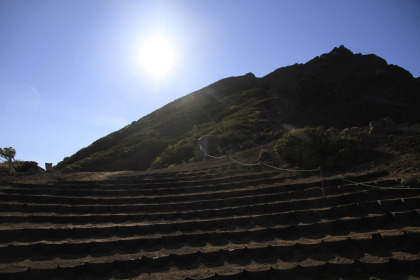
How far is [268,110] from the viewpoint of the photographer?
30016 mm

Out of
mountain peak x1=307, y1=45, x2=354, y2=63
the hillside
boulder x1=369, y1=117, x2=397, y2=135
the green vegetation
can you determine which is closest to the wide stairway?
the hillside

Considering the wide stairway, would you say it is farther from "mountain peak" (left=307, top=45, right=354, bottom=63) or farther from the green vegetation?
"mountain peak" (left=307, top=45, right=354, bottom=63)

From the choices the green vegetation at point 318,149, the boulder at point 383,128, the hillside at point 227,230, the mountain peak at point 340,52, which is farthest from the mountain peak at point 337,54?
the hillside at point 227,230

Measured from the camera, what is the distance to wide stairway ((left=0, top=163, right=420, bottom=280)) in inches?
173

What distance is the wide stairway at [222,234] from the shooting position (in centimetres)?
440

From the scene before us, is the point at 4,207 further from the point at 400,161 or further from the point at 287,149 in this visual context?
the point at 400,161

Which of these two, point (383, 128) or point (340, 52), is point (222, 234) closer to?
point (383, 128)

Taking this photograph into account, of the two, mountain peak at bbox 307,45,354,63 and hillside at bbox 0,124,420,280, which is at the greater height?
mountain peak at bbox 307,45,354,63

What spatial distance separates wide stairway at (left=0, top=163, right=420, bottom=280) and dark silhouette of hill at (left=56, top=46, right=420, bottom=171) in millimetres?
10457

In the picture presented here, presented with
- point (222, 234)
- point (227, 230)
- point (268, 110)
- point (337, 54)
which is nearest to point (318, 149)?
point (227, 230)

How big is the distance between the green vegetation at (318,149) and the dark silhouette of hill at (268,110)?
19.8 ft

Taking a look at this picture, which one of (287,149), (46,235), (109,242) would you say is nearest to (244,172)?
(287,149)

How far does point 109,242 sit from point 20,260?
1556mm

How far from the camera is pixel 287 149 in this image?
1095 cm
